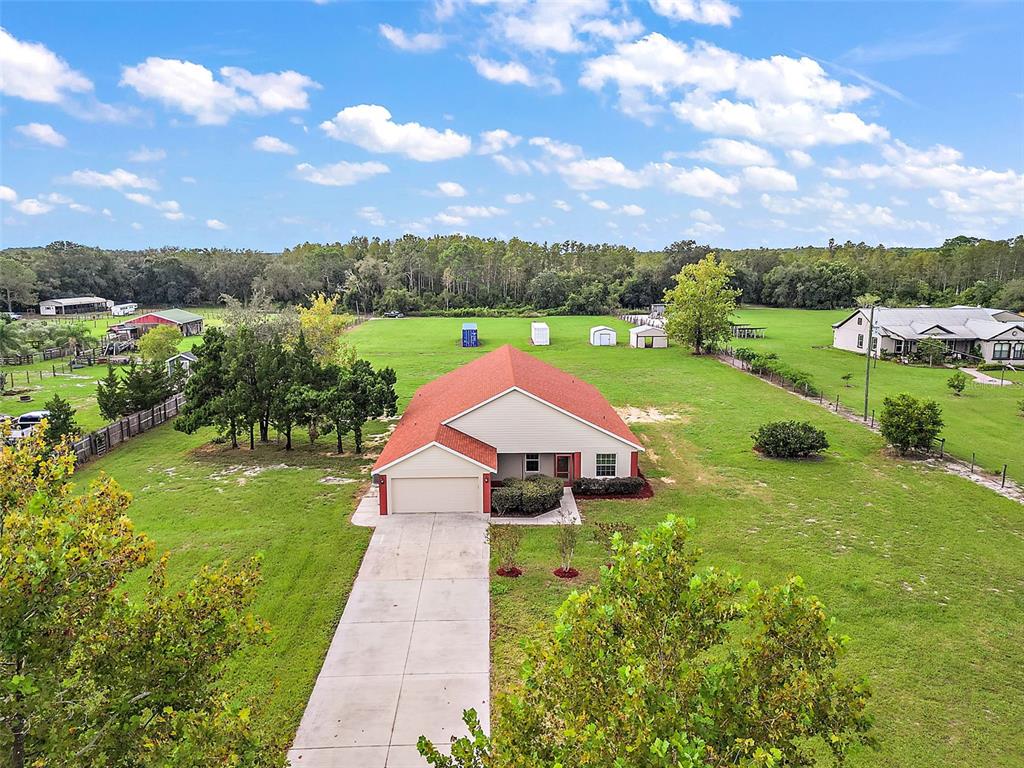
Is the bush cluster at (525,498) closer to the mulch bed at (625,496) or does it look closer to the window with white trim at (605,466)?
the mulch bed at (625,496)

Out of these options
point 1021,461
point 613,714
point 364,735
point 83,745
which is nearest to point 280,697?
point 364,735

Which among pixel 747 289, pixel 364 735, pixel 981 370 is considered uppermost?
pixel 747 289

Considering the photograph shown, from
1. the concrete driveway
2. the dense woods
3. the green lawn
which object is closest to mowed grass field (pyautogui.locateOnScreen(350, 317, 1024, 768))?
the concrete driveway

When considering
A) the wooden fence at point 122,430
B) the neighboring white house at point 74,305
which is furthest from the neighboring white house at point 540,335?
the neighboring white house at point 74,305

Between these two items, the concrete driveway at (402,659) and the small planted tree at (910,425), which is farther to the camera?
the small planted tree at (910,425)

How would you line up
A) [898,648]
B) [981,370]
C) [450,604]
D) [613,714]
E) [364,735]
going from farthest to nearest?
[981,370], [450,604], [898,648], [364,735], [613,714]

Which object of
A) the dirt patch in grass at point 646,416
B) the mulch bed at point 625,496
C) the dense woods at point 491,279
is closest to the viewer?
the mulch bed at point 625,496

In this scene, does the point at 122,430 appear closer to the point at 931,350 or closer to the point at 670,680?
the point at 670,680

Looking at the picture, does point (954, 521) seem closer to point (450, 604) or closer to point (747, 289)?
point (450, 604)
